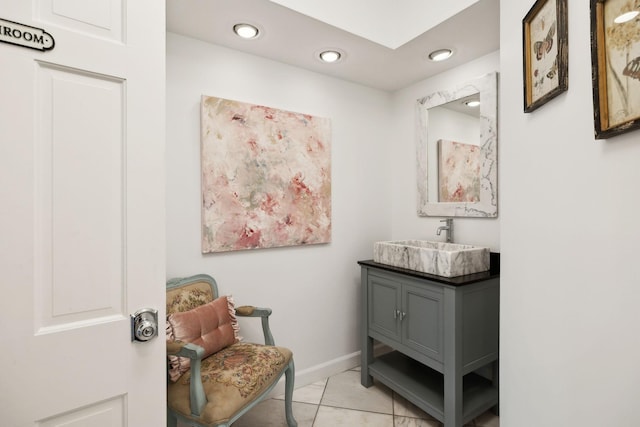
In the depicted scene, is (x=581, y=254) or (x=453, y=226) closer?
(x=581, y=254)

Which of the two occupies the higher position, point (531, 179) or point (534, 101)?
point (534, 101)

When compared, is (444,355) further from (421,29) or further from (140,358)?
(421,29)

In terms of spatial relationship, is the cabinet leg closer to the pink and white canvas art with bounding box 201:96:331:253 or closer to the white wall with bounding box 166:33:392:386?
the white wall with bounding box 166:33:392:386

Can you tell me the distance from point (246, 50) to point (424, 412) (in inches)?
108

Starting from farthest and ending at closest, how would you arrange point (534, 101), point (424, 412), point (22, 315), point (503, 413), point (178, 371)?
point (424, 412) → point (178, 371) → point (503, 413) → point (534, 101) → point (22, 315)

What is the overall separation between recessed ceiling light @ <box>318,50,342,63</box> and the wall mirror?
0.84m

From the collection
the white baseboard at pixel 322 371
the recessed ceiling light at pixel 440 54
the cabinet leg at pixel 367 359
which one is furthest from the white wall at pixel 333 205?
the recessed ceiling light at pixel 440 54

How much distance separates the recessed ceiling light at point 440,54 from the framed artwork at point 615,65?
146 cm

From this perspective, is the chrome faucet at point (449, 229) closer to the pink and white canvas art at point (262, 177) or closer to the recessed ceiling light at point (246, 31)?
the pink and white canvas art at point (262, 177)

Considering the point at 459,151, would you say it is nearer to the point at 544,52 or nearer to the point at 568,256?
the point at 544,52

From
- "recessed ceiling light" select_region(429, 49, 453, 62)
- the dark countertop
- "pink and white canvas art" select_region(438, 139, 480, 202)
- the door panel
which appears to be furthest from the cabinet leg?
"recessed ceiling light" select_region(429, 49, 453, 62)

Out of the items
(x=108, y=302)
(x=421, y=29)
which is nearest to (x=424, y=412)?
(x=108, y=302)

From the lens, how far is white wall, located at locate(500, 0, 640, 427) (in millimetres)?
824

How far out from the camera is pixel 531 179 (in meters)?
1.18
